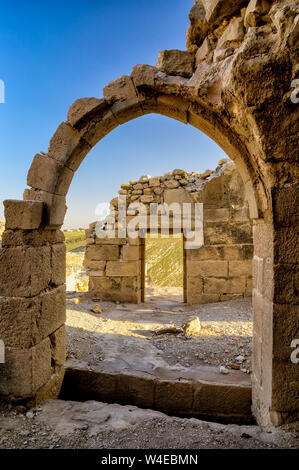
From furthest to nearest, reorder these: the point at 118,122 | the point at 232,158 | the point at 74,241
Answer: the point at 74,241
the point at 118,122
the point at 232,158

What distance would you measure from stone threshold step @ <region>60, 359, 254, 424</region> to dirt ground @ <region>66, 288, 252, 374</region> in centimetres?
23

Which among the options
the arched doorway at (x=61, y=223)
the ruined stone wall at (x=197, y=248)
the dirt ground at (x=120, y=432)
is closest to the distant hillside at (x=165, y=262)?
the ruined stone wall at (x=197, y=248)

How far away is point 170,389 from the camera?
2801 mm

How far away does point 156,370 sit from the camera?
305cm

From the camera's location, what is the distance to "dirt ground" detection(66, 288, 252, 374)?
3.37 m

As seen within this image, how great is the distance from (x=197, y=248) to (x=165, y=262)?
10944 millimetres

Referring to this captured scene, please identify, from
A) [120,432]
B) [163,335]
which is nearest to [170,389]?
[120,432]

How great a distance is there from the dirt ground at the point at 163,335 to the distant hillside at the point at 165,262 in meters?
8.43

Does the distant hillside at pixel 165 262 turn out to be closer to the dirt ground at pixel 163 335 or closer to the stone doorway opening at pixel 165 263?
the stone doorway opening at pixel 165 263

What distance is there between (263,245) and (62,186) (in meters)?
2.09

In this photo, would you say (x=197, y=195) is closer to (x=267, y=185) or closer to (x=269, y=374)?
(x=267, y=185)

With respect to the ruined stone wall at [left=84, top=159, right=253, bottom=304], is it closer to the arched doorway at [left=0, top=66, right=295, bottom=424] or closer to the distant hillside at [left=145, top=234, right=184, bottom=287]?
the arched doorway at [left=0, top=66, right=295, bottom=424]

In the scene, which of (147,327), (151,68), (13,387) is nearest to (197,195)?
(147,327)

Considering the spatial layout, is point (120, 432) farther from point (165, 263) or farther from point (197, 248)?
point (165, 263)
